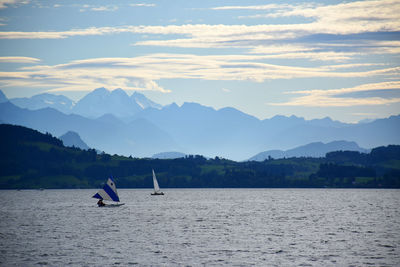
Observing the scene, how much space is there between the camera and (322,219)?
166m

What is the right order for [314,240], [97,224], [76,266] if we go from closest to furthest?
[76,266] < [314,240] < [97,224]

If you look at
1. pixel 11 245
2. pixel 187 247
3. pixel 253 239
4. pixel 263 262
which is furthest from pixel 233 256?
pixel 11 245

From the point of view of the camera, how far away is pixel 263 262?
83938mm

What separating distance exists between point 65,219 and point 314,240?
265ft

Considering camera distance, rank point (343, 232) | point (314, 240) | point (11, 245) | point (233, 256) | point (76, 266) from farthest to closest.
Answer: point (343, 232)
point (314, 240)
point (11, 245)
point (233, 256)
point (76, 266)

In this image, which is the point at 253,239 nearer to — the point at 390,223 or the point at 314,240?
the point at 314,240

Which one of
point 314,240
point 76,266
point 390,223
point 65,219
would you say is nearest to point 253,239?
point 314,240

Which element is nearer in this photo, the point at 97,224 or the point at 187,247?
the point at 187,247

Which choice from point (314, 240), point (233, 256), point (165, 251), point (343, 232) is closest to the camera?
point (233, 256)

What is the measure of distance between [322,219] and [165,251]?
270 feet

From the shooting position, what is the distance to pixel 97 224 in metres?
146

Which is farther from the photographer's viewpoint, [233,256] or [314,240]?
[314,240]

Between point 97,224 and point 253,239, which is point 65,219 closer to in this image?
point 97,224

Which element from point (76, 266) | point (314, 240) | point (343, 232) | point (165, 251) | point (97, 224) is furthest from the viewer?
Result: point (97, 224)
